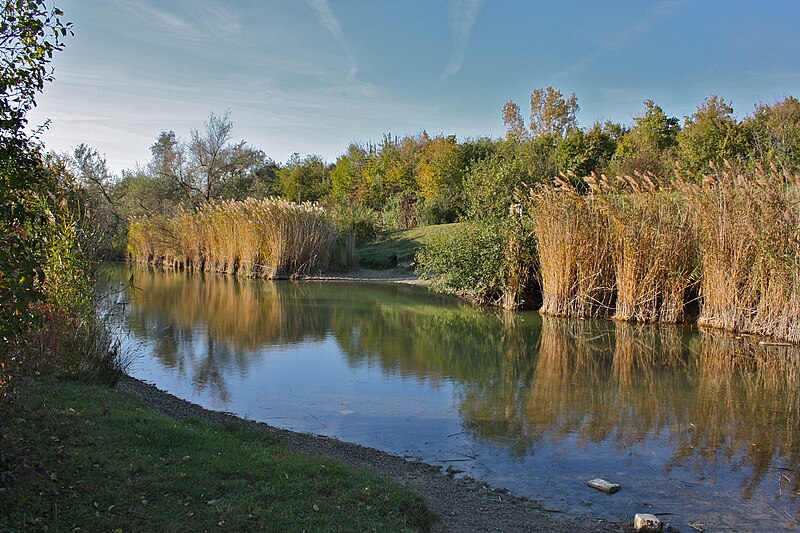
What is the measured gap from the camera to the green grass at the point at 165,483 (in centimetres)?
369

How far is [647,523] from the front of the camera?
4621mm

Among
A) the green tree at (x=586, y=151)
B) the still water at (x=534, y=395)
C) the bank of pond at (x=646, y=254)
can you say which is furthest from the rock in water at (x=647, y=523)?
the green tree at (x=586, y=151)

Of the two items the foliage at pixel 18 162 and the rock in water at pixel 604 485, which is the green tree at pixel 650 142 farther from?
the foliage at pixel 18 162

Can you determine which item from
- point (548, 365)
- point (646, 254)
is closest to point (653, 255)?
point (646, 254)

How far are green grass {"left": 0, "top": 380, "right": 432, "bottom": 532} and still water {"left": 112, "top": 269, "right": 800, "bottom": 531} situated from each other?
5.46ft

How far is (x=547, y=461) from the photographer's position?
241 inches

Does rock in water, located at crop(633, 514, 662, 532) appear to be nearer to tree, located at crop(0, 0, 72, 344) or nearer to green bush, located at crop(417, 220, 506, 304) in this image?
tree, located at crop(0, 0, 72, 344)

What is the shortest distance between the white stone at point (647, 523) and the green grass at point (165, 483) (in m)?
1.57

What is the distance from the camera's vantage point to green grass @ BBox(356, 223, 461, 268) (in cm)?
2694

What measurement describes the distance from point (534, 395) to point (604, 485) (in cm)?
316

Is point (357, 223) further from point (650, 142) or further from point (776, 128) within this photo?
point (776, 128)

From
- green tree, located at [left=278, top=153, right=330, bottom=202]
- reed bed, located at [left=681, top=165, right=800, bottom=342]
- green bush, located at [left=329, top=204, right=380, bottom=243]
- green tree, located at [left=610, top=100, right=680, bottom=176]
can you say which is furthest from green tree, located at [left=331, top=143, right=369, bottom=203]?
reed bed, located at [left=681, top=165, right=800, bottom=342]

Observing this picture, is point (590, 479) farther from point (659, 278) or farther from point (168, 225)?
point (168, 225)

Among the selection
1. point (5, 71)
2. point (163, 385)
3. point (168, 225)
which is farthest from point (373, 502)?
point (168, 225)
